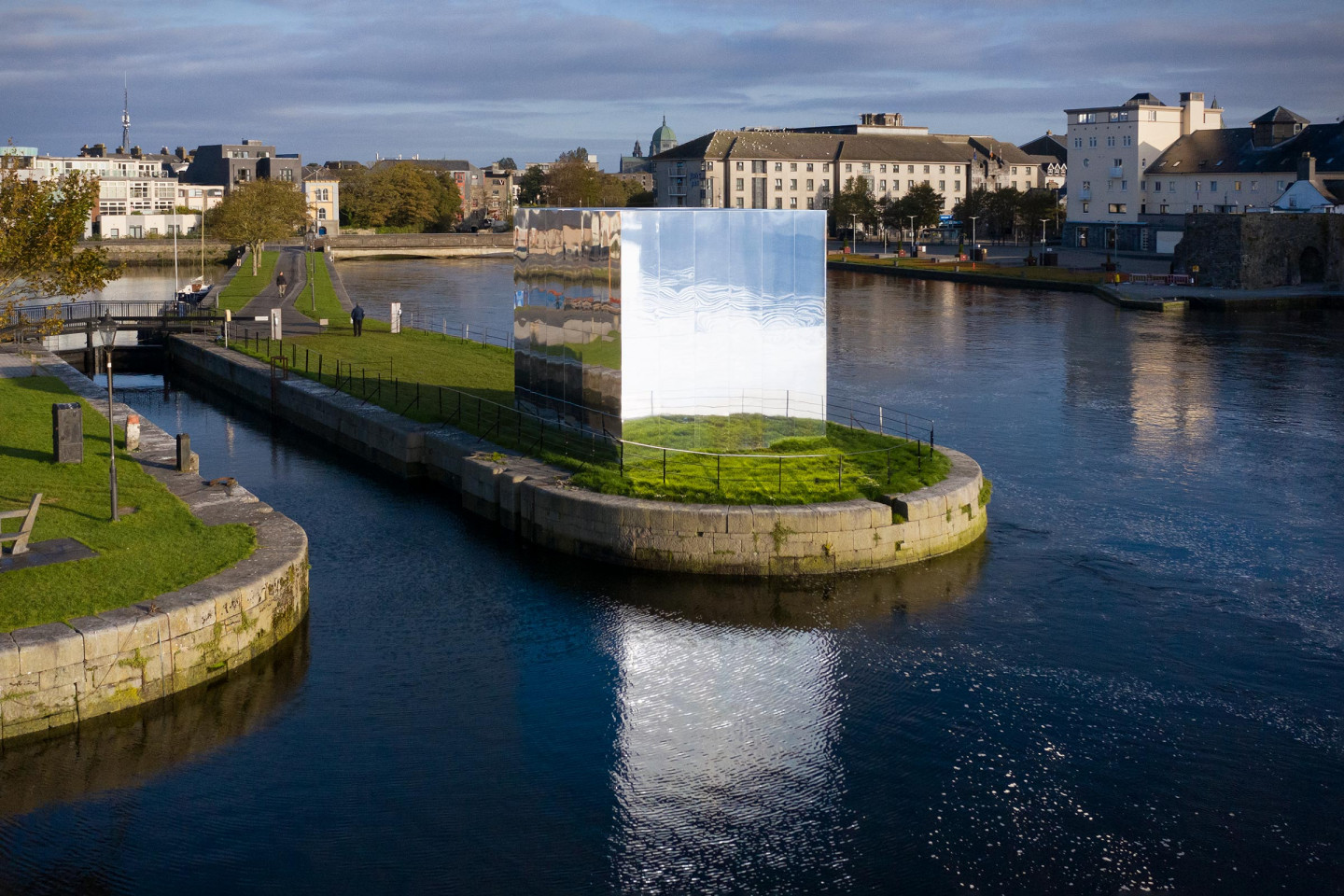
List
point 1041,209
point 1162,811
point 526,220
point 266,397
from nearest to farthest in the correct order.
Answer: point 1162,811 → point 526,220 → point 266,397 → point 1041,209

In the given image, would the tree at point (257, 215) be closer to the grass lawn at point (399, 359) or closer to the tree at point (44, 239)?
the grass lawn at point (399, 359)

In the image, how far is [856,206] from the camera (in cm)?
12262

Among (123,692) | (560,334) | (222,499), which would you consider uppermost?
(560,334)

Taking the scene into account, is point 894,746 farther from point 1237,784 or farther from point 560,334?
point 560,334

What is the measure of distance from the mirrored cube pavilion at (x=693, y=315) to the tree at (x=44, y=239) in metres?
8.69

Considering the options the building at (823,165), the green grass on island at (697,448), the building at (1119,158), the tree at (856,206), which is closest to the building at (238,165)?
the building at (823,165)

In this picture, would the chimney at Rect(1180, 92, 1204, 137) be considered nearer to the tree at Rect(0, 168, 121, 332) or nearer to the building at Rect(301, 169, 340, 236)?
the building at Rect(301, 169, 340, 236)

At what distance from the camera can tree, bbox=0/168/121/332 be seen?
22234 millimetres

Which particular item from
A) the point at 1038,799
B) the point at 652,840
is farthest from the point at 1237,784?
the point at 652,840

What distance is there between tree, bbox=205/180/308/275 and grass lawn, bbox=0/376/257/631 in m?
55.9

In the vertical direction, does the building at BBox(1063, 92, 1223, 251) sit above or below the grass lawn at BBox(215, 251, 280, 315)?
above

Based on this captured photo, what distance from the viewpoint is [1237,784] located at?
49.0 feet

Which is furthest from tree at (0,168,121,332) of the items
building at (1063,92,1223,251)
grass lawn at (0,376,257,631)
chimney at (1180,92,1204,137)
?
chimney at (1180,92,1204,137)

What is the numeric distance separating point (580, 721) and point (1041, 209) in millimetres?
102206
